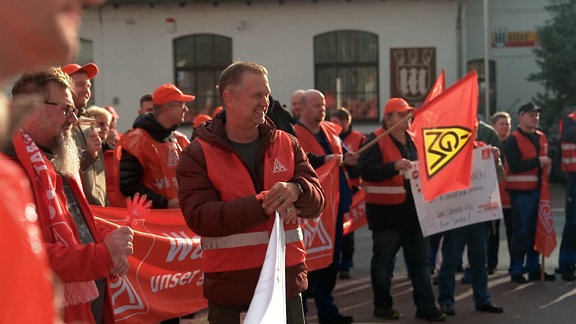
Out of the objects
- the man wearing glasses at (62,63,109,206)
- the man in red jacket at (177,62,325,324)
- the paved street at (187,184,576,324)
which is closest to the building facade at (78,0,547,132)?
the paved street at (187,184,576,324)

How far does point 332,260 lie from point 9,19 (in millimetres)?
6540

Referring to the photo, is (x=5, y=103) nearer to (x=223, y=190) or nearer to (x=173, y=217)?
(x=223, y=190)

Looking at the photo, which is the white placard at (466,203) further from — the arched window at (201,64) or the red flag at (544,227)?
the arched window at (201,64)

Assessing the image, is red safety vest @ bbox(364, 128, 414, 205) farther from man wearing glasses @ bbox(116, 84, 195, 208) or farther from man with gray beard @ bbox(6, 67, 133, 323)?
man with gray beard @ bbox(6, 67, 133, 323)

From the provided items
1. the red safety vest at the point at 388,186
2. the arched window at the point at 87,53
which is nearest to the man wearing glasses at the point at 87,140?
the red safety vest at the point at 388,186

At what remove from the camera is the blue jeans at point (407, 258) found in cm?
773

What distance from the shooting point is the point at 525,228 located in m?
10.2

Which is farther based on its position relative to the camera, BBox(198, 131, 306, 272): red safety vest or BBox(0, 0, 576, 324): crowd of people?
BBox(198, 131, 306, 272): red safety vest

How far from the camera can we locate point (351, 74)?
22703 mm

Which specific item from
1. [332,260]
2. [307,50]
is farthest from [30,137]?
[307,50]

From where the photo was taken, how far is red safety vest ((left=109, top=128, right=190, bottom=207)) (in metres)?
6.67

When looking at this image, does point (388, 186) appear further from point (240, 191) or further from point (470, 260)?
point (240, 191)

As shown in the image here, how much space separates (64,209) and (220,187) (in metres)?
0.91

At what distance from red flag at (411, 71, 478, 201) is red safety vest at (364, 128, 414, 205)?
0.68 ft
